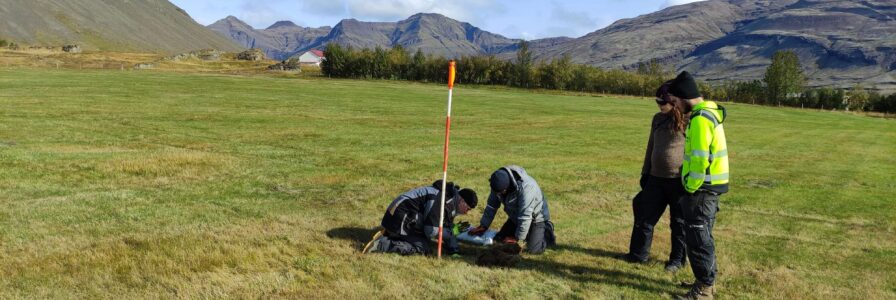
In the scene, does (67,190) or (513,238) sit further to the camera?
(67,190)

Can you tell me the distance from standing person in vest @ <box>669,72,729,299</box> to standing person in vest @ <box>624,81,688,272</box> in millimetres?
643

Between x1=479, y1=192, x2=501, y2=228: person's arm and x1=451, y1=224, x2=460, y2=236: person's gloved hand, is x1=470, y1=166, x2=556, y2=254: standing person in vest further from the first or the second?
x1=451, y1=224, x2=460, y2=236: person's gloved hand

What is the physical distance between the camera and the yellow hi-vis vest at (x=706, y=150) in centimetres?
672

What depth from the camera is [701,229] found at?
7223mm

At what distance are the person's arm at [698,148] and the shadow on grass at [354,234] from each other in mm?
5229

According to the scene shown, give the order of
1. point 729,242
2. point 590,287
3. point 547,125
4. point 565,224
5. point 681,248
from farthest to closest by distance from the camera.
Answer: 1. point 547,125
2. point 565,224
3. point 729,242
4. point 681,248
5. point 590,287

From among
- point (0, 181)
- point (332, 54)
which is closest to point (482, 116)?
point (0, 181)

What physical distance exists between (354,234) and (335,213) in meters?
1.73

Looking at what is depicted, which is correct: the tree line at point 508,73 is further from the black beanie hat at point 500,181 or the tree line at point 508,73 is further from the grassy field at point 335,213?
the black beanie hat at point 500,181

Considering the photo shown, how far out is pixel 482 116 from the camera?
131ft

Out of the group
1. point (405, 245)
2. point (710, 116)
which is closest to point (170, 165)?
point (405, 245)

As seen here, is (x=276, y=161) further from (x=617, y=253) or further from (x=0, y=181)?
(x=617, y=253)

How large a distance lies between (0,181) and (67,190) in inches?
68.2

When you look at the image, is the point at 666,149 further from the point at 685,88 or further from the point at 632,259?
the point at 632,259
